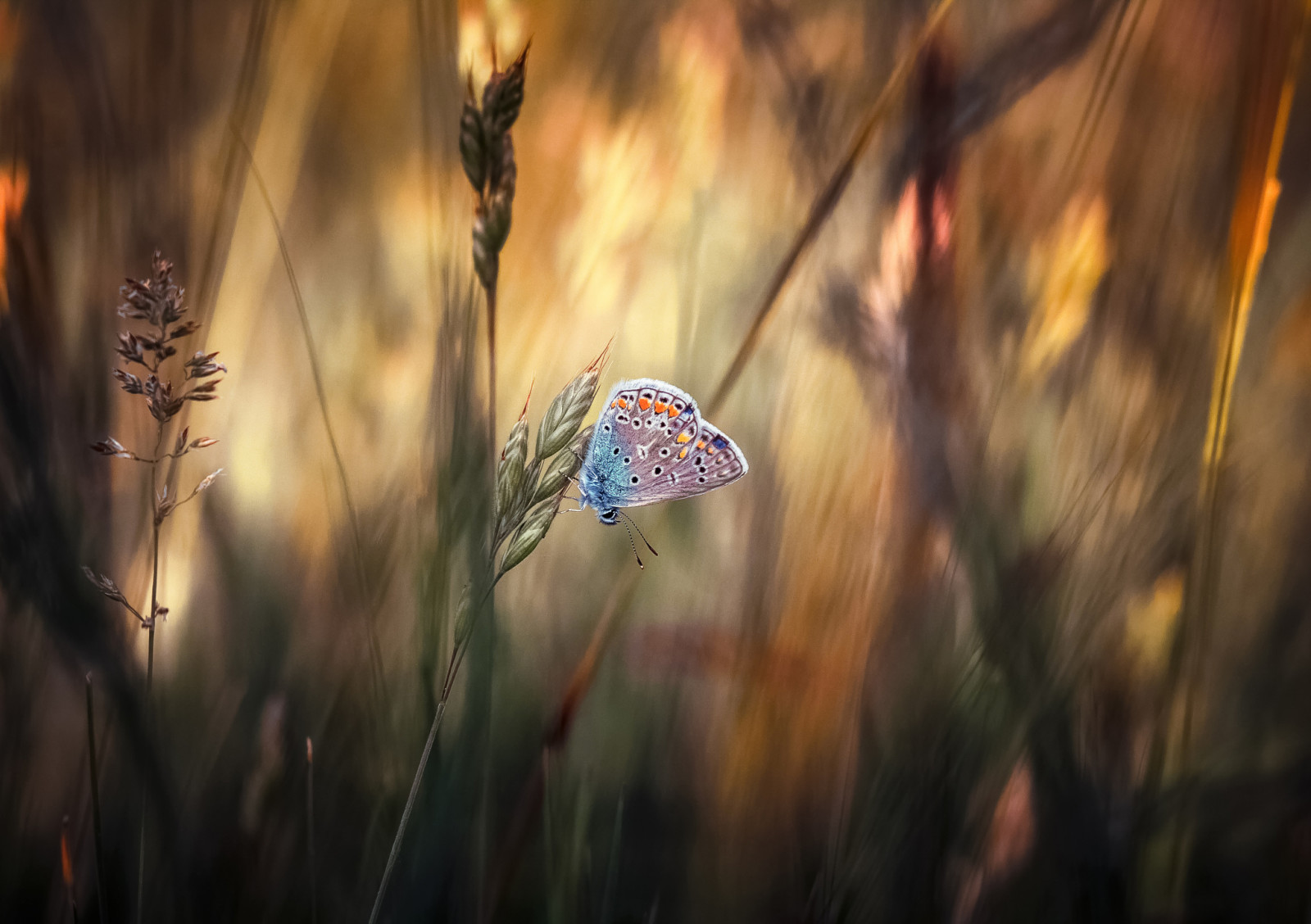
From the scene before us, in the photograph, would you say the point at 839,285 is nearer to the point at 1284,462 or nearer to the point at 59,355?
the point at 1284,462

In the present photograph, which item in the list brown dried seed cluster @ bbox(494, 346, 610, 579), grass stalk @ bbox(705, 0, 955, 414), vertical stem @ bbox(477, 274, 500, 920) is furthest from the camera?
grass stalk @ bbox(705, 0, 955, 414)

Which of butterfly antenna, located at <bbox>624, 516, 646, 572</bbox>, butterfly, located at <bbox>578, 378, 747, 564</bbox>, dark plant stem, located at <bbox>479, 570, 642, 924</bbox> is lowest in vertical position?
dark plant stem, located at <bbox>479, 570, 642, 924</bbox>

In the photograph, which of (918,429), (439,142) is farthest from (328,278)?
(918,429)

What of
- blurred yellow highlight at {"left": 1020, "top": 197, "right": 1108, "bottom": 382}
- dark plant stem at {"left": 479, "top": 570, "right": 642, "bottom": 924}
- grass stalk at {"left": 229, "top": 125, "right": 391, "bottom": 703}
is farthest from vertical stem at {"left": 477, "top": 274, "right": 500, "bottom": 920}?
blurred yellow highlight at {"left": 1020, "top": 197, "right": 1108, "bottom": 382}

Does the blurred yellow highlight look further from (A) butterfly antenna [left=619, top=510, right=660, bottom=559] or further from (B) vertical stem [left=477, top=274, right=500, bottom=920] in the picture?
(B) vertical stem [left=477, top=274, right=500, bottom=920]

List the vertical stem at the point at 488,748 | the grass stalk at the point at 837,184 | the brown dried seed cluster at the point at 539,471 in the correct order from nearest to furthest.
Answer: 1. the brown dried seed cluster at the point at 539,471
2. the vertical stem at the point at 488,748
3. the grass stalk at the point at 837,184

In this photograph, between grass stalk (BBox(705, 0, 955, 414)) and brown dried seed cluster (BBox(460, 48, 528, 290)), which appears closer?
brown dried seed cluster (BBox(460, 48, 528, 290))

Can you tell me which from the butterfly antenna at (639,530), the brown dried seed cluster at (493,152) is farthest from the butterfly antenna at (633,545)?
the brown dried seed cluster at (493,152)

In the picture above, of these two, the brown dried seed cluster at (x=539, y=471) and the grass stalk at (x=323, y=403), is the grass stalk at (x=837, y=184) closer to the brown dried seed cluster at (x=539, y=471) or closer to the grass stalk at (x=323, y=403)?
the brown dried seed cluster at (x=539, y=471)

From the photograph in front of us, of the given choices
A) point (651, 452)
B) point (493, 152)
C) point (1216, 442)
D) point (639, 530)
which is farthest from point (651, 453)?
point (1216, 442)

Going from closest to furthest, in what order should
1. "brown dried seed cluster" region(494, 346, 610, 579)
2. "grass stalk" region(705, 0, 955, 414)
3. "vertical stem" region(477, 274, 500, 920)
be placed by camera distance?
"brown dried seed cluster" region(494, 346, 610, 579) < "vertical stem" region(477, 274, 500, 920) < "grass stalk" region(705, 0, 955, 414)
